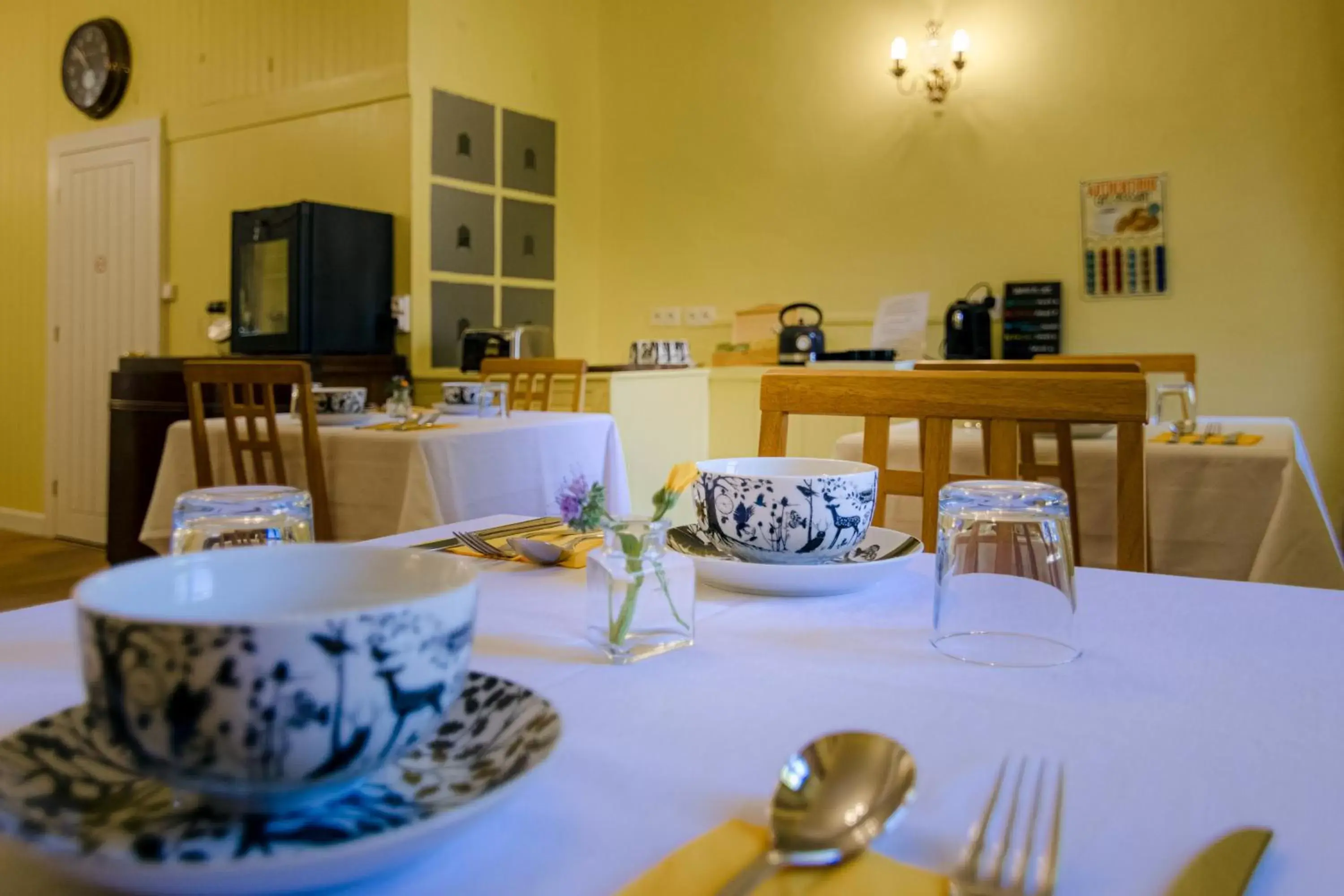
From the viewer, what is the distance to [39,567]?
4.71 m

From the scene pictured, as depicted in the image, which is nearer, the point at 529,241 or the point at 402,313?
the point at 402,313

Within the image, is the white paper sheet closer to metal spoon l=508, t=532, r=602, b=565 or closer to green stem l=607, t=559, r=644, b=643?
metal spoon l=508, t=532, r=602, b=565

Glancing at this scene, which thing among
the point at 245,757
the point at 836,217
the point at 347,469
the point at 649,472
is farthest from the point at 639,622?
the point at 836,217

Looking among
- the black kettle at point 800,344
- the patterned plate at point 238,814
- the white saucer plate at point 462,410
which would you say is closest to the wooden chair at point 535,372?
the white saucer plate at point 462,410

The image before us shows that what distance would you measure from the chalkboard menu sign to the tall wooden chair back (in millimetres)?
1829

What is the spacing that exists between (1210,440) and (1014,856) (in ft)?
6.88

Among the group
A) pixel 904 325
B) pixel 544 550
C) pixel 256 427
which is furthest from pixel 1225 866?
pixel 904 325

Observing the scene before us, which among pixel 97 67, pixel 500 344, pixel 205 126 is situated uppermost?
pixel 97 67

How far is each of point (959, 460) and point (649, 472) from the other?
2.19 metres

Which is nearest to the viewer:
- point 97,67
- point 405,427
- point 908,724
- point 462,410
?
point 908,724

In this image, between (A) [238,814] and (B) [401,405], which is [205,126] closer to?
(B) [401,405]

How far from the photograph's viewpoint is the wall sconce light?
417cm

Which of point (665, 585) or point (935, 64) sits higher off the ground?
point (935, 64)

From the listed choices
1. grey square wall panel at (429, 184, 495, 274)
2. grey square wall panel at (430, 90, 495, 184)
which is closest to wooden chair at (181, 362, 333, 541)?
grey square wall panel at (429, 184, 495, 274)
